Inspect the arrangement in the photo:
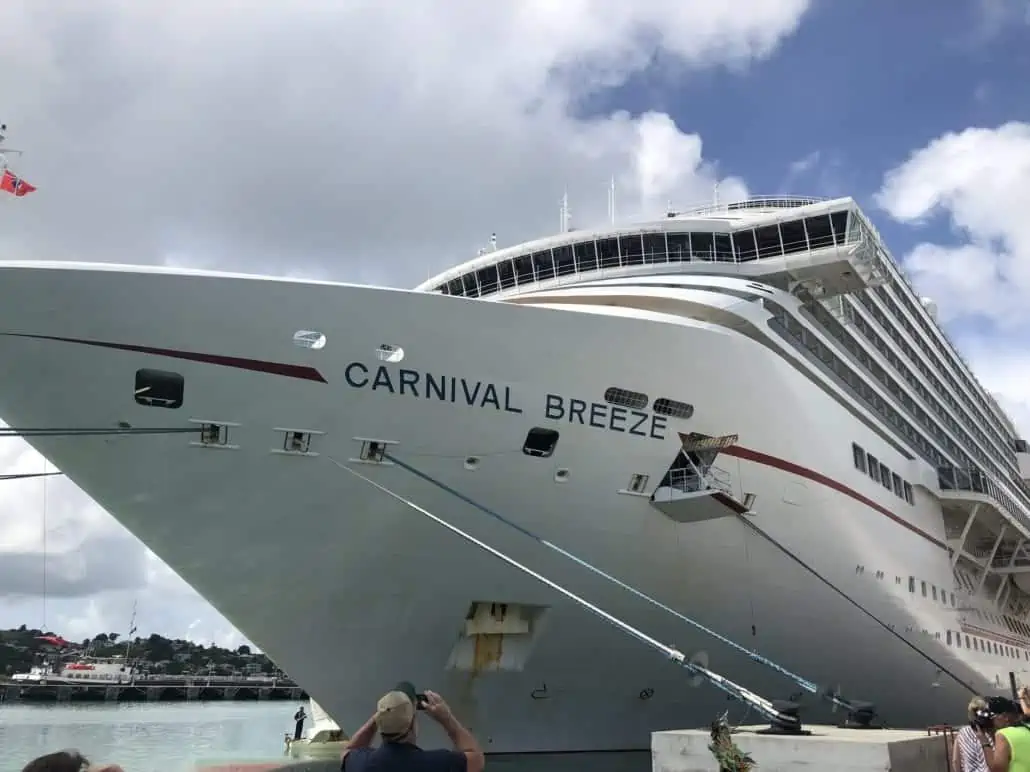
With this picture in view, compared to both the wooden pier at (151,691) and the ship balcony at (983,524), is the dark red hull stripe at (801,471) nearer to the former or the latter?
the ship balcony at (983,524)

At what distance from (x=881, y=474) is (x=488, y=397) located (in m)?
10.4

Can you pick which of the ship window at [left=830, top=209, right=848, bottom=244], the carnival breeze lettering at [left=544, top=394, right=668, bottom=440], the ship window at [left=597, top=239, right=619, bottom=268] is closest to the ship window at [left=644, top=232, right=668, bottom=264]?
the ship window at [left=597, top=239, right=619, bottom=268]

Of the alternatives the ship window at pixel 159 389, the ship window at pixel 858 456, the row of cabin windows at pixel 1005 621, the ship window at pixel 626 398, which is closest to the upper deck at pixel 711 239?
the ship window at pixel 858 456

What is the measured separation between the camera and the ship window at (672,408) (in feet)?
39.4

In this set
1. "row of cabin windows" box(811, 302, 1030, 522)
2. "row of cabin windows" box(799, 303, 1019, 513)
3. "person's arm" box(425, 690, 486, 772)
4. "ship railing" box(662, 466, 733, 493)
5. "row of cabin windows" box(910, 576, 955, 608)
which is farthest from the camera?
"row of cabin windows" box(811, 302, 1030, 522)

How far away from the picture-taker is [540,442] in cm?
1123

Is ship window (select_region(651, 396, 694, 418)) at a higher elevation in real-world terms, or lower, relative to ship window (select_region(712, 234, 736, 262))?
lower

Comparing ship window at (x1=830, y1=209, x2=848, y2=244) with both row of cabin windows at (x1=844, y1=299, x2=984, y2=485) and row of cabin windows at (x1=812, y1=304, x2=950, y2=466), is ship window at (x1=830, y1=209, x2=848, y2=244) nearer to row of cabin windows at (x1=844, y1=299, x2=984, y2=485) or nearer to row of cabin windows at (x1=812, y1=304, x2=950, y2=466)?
row of cabin windows at (x1=812, y1=304, x2=950, y2=466)

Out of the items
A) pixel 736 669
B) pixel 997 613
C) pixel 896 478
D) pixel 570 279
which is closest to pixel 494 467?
pixel 736 669

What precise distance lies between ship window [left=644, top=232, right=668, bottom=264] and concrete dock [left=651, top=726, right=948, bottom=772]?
12.4 meters

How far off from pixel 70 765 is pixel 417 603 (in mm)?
8939

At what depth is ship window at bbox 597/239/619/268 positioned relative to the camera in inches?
712

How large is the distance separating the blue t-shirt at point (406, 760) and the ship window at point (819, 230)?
16733mm

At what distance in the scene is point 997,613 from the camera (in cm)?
2545
